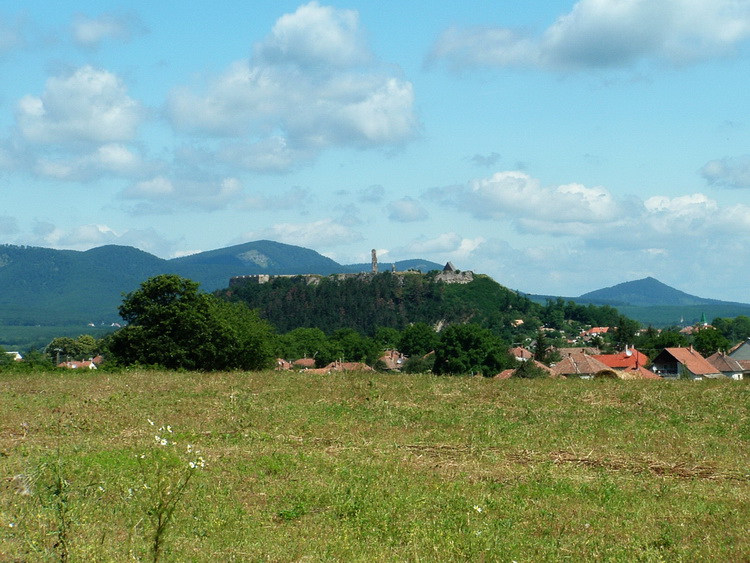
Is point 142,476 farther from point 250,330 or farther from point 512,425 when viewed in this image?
point 250,330

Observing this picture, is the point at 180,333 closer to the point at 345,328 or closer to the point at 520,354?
the point at 520,354

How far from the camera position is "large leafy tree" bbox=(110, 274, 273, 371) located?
132 feet

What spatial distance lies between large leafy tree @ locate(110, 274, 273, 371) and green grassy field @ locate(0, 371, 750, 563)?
1628 cm

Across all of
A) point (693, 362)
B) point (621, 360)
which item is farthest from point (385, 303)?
point (693, 362)

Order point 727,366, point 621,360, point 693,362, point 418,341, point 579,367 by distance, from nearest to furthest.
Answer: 1. point 579,367
2. point 693,362
3. point 727,366
4. point 621,360
5. point 418,341

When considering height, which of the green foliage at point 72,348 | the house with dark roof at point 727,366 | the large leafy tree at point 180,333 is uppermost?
the large leafy tree at point 180,333

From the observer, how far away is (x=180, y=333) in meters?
41.0

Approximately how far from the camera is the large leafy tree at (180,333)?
132ft

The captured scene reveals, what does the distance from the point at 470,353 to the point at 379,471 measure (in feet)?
253

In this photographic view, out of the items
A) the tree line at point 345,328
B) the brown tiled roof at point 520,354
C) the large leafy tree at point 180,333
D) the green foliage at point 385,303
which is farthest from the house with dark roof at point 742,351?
the large leafy tree at point 180,333

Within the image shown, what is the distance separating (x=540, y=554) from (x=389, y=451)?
647cm

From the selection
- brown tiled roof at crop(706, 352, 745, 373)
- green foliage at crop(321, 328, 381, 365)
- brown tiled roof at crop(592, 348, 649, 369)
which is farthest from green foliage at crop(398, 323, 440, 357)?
brown tiled roof at crop(706, 352, 745, 373)

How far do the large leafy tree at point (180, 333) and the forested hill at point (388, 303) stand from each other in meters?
127

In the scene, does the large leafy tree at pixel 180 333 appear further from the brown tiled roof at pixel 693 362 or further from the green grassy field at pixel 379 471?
the brown tiled roof at pixel 693 362
